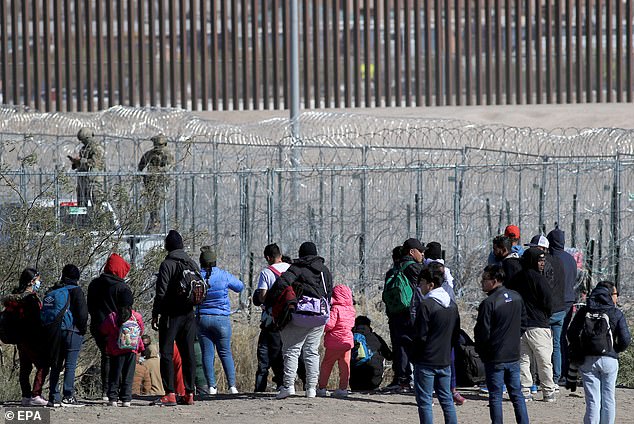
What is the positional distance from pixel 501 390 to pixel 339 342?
6.22ft

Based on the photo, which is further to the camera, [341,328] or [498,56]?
[498,56]

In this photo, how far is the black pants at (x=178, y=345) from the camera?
29.6ft

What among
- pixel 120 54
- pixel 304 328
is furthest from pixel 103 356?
pixel 120 54

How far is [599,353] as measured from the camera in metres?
7.94

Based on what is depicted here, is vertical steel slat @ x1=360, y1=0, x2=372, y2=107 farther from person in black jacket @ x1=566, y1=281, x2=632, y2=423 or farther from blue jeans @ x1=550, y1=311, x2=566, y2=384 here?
person in black jacket @ x1=566, y1=281, x2=632, y2=423

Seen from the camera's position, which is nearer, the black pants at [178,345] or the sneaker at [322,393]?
the black pants at [178,345]

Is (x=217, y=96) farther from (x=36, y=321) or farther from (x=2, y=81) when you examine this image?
(x=36, y=321)

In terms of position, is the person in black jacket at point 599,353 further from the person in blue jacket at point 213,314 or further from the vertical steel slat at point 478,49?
the vertical steel slat at point 478,49

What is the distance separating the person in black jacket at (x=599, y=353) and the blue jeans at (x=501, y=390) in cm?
39

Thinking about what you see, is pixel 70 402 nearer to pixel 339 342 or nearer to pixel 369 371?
pixel 339 342

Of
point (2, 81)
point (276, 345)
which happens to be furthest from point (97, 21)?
point (276, 345)

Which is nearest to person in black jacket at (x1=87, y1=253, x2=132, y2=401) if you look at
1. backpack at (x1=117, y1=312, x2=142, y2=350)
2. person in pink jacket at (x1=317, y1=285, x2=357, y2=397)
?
backpack at (x1=117, y1=312, x2=142, y2=350)

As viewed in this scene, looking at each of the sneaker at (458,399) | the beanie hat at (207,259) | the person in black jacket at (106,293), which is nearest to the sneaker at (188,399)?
the person in black jacket at (106,293)

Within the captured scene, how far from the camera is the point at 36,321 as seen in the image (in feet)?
28.9
